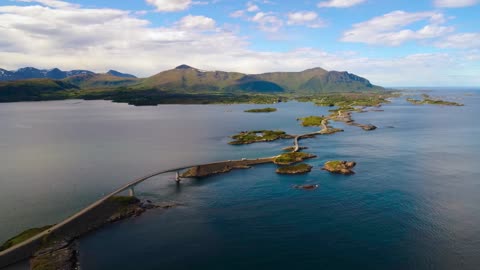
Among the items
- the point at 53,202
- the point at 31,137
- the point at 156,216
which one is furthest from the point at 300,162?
the point at 31,137

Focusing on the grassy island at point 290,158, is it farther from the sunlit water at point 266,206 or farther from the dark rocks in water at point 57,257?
the dark rocks in water at point 57,257

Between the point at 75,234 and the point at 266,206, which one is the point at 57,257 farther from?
the point at 266,206

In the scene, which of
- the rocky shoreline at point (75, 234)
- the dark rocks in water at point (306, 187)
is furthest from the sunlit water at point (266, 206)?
the dark rocks in water at point (306, 187)

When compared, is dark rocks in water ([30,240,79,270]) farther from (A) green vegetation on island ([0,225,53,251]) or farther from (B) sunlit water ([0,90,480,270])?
(A) green vegetation on island ([0,225,53,251])

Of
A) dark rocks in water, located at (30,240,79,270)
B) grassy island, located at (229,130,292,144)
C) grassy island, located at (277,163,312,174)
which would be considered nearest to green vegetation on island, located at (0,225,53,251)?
dark rocks in water, located at (30,240,79,270)

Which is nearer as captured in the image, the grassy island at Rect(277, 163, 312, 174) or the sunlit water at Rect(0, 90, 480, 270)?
the sunlit water at Rect(0, 90, 480, 270)

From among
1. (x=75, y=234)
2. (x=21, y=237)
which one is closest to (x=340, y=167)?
(x=75, y=234)
